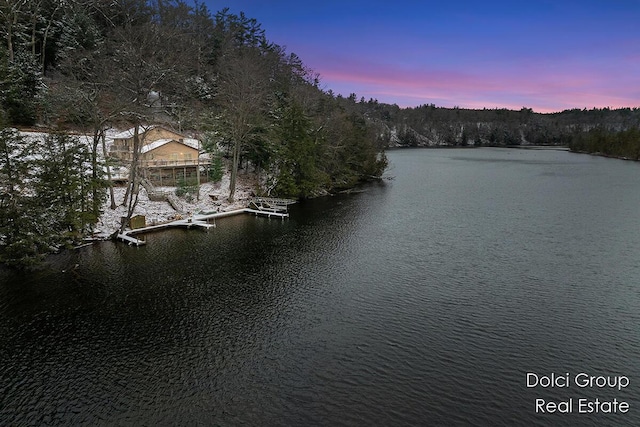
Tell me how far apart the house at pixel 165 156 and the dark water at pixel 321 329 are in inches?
477

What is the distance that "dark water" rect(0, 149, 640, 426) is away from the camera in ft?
38.0

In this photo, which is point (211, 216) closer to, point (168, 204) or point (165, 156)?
point (168, 204)

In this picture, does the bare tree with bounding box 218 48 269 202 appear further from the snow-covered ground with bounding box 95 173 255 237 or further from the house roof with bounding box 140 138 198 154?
the house roof with bounding box 140 138 198 154

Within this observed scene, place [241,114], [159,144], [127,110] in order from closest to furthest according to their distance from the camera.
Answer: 1. [127,110]
2. [241,114]
3. [159,144]

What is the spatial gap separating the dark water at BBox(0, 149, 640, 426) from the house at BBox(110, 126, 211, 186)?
1212 centimetres

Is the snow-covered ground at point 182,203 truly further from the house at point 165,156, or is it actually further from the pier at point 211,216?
the house at point 165,156

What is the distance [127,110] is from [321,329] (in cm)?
2193

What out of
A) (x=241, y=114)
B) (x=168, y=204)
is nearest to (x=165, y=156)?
(x=168, y=204)

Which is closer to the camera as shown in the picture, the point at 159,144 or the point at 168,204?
the point at 168,204

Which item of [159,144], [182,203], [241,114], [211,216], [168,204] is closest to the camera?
[211,216]

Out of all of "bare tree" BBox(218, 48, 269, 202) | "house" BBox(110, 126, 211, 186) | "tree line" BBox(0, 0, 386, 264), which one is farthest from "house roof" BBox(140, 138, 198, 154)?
"bare tree" BBox(218, 48, 269, 202)

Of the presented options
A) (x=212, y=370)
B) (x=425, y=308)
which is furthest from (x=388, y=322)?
(x=212, y=370)

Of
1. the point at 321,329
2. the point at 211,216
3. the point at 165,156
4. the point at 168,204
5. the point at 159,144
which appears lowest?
the point at 321,329

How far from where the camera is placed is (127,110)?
2731 cm
